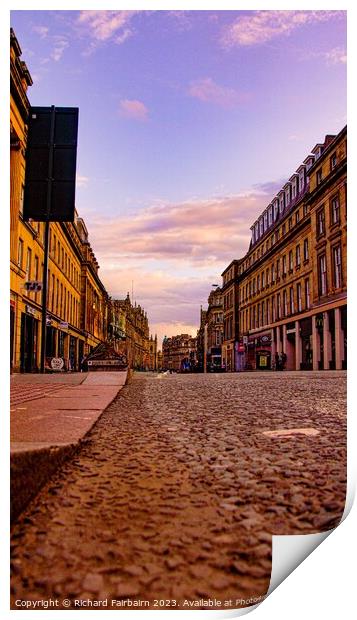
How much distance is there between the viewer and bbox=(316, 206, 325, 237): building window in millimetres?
2210

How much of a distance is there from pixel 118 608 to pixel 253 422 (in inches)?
71.6

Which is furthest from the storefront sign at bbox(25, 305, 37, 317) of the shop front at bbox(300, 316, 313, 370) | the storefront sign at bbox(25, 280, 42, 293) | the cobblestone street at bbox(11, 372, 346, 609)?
the shop front at bbox(300, 316, 313, 370)

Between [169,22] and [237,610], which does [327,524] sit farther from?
[169,22]

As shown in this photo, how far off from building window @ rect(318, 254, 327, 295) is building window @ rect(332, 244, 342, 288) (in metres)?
0.21

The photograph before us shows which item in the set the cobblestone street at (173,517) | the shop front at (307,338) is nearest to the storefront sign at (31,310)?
the cobblestone street at (173,517)

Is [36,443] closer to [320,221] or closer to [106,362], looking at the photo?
[320,221]

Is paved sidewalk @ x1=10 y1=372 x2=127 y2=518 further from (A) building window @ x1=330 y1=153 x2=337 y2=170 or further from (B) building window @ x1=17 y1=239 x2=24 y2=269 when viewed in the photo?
(A) building window @ x1=330 y1=153 x2=337 y2=170

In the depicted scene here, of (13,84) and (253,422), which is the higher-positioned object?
(13,84)

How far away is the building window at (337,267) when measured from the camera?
5.40ft

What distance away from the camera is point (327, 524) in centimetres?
100

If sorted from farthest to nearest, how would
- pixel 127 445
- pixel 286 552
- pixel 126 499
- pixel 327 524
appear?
pixel 127 445 → pixel 126 499 → pixel 327 524 → pixel 286 552
